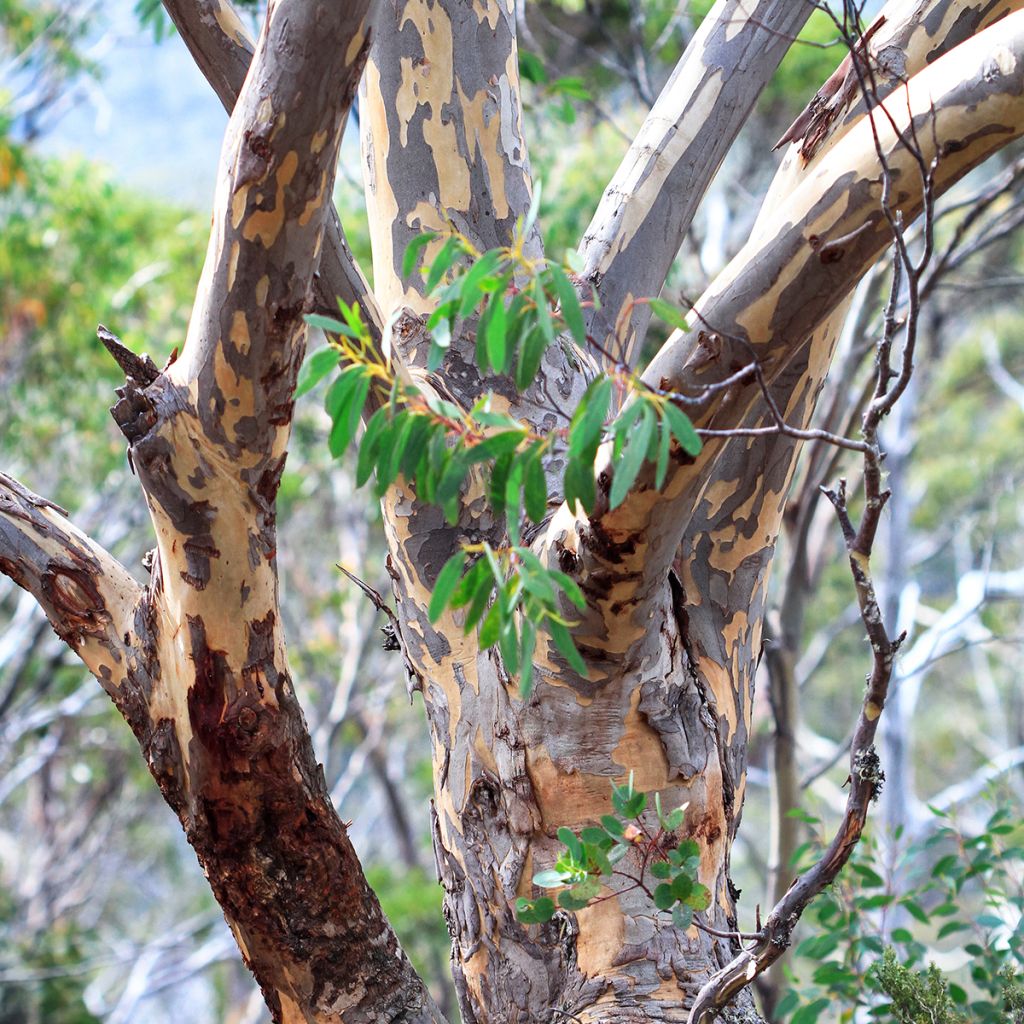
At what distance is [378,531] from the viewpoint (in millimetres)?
8102

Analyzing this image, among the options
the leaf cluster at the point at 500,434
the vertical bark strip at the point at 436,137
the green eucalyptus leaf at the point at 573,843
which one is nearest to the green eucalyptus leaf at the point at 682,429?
the leaf cluster at the point at 500,434

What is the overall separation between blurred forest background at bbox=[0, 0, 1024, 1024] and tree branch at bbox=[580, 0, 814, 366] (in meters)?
1.08

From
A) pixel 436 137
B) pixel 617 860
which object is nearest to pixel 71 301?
pixel 436 137

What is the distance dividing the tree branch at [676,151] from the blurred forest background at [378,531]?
42.4 inches

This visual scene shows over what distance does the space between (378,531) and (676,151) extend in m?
6.28

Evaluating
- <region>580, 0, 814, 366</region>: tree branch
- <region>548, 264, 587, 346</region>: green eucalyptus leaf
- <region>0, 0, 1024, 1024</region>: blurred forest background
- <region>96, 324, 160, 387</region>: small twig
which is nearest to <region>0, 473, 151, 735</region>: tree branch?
<region>96, 324, 160, 387</region>: small twig

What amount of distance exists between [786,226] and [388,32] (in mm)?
1013

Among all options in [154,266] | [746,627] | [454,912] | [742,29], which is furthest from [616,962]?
[154,266]

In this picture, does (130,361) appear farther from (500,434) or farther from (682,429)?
(682,429)

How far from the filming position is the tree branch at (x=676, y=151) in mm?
1944

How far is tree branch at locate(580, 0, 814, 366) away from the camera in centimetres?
194

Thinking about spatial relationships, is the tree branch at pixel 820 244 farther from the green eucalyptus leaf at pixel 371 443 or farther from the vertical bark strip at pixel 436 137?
the vertical bark strip at pixel 436 137

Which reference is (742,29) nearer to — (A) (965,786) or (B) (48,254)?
(B) (48,254)

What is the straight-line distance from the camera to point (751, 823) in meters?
13.2
